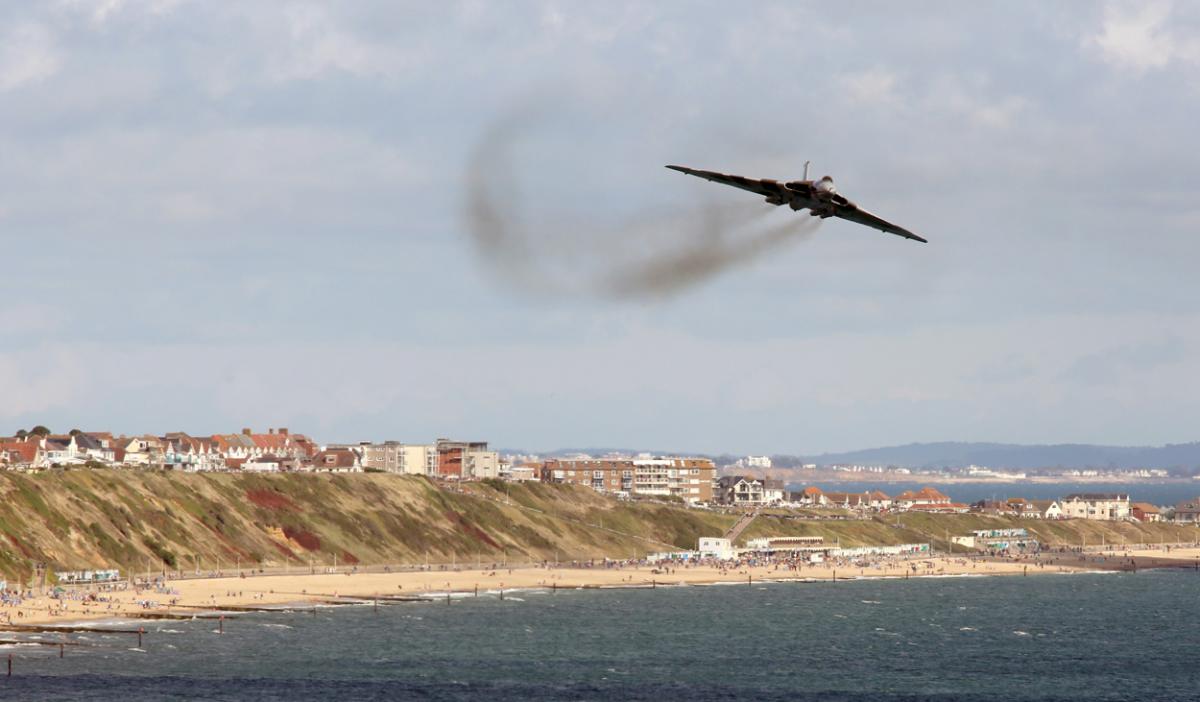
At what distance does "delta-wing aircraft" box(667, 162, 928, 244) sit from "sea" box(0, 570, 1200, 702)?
58078mm

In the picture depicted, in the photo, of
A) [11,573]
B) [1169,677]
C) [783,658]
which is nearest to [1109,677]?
[1169,677]

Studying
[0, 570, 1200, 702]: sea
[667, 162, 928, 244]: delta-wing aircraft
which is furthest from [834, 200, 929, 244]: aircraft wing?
[0, 570, 1200, 702]: sea

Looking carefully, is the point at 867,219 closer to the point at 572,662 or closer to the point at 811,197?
the point at 811,197

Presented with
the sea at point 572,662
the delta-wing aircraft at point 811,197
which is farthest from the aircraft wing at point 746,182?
Answer: the sea at point 572,662

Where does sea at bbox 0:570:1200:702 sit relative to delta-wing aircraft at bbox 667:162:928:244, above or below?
below

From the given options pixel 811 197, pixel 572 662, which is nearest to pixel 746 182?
pixel 811 197

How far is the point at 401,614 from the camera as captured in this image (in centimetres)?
19888

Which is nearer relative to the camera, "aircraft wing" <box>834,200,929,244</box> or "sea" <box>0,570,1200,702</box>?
"aircraft wing" <box>834,200,929,244</box>

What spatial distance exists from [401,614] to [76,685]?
219ft

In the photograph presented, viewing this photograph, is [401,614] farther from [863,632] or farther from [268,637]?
[863,632]

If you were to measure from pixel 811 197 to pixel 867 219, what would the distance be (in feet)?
12.4

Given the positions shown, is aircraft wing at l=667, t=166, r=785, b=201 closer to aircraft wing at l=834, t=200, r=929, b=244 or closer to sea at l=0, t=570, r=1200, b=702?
aircraft wing at l=834, t=200, r=929, b=244

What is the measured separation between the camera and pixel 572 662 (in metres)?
159

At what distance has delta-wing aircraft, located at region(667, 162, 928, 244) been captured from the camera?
8962 cm
